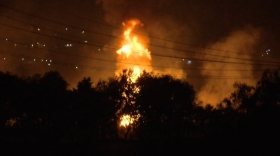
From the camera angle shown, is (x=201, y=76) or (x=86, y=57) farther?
(x=86, y=57)

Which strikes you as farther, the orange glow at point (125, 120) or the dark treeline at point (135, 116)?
the orange glow at point (125, 120)

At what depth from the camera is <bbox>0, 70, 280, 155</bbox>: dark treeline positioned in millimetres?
33781

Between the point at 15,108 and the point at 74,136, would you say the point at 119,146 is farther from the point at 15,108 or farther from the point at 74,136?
the point at 15,108

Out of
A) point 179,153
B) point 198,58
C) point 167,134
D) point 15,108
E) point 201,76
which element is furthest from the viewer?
point 201,76

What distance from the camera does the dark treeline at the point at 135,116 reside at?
1330 inches

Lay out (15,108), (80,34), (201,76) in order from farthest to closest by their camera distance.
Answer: (80,34)
(201,76)
(15,108)

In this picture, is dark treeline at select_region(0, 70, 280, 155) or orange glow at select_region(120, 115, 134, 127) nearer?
dark treeline at select_region(0, 70, 280, 155)

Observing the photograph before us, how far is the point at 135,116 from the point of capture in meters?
47.6

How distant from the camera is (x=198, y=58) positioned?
9712 centimetres

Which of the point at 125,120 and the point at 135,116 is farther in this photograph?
the point at 125,120

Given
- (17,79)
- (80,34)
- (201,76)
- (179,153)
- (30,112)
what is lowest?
(179,153)

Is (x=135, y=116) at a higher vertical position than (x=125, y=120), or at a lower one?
higher

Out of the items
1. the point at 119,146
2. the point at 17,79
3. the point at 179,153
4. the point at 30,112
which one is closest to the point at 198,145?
the point at 179,153

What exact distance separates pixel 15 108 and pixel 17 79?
3737 millimetres
